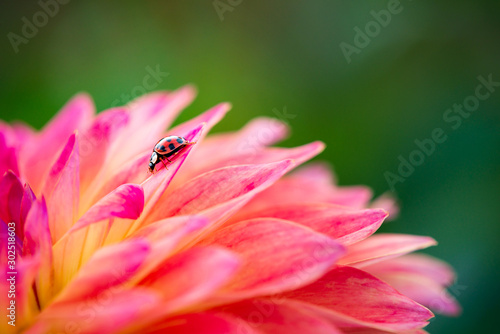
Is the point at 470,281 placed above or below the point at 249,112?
below

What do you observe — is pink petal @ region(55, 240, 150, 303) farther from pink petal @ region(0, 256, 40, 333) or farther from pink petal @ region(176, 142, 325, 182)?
pink petal @ region(176, 142, 325, 182)

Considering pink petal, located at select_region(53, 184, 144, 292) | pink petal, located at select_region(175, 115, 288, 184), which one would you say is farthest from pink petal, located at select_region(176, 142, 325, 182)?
pink petal, located at select_region(53, 184, 144, 292)

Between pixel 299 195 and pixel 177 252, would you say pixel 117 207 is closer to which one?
pixel 177 252

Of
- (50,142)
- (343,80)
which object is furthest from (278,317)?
(343,80)

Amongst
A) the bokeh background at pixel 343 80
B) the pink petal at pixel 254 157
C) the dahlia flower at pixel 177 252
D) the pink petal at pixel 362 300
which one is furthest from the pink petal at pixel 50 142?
the bokeh background at pixel 343 80

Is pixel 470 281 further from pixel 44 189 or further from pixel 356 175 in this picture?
pixel 44 189

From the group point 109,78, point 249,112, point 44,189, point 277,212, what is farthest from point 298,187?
point 109,78
